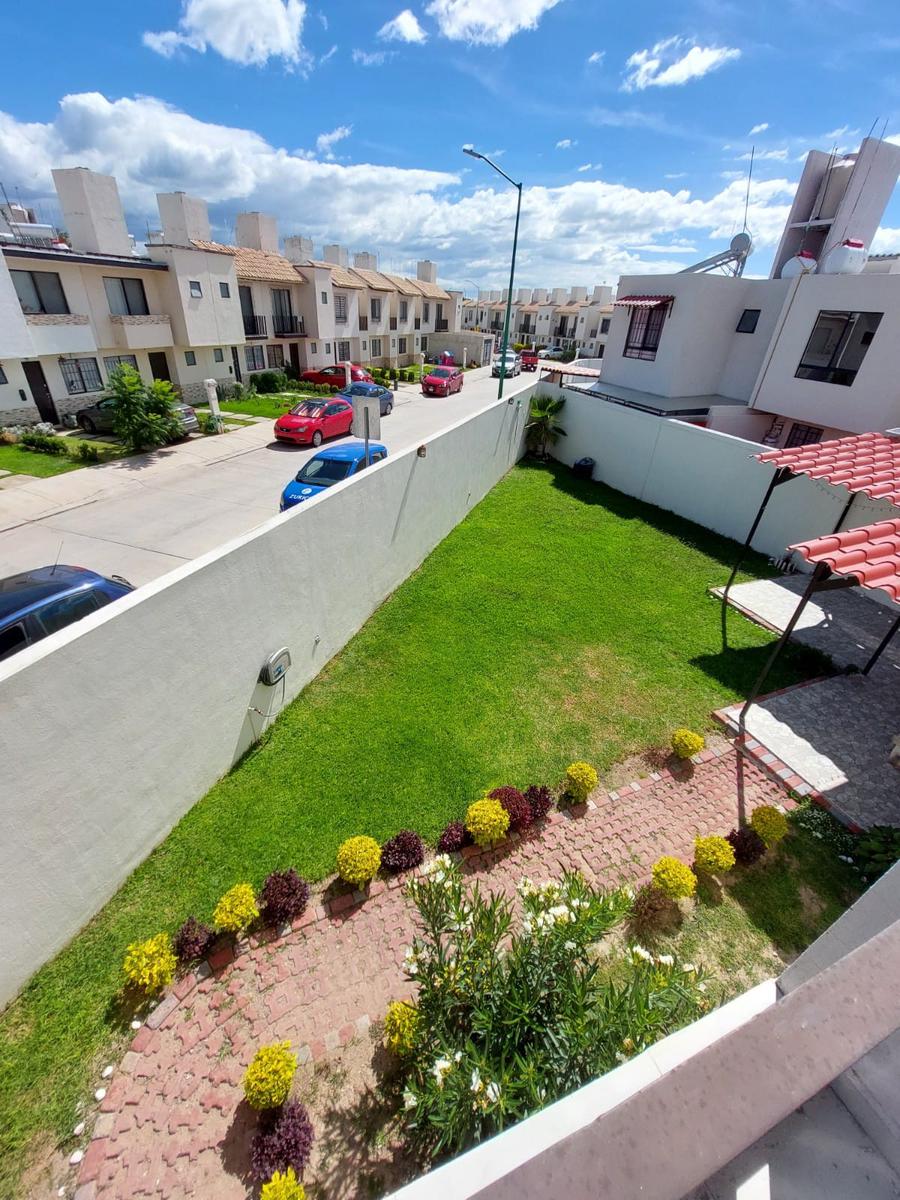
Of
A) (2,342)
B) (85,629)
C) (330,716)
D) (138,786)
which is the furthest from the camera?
(2,342)

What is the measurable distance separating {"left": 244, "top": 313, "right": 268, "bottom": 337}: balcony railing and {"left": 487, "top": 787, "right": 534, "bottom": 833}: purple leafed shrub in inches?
1161

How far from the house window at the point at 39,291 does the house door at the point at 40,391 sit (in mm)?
1905

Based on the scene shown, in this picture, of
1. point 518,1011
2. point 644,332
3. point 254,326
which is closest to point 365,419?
point 518,1011

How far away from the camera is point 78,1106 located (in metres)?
3.62

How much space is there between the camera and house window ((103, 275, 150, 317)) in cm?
2050

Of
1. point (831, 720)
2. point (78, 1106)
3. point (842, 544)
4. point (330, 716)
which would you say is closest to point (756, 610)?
point (831, 720)

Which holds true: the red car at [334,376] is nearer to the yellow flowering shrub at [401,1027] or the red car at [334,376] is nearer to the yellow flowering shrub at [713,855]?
the yellow flowering shrub at [713,855]

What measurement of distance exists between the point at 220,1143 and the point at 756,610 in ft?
34.7

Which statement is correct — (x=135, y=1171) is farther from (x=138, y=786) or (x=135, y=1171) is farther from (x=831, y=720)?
(x=831, y=720)

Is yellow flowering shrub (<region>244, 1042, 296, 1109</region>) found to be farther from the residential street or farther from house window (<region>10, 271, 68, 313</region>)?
house window (<region>10, 271, 68, 313</region>)

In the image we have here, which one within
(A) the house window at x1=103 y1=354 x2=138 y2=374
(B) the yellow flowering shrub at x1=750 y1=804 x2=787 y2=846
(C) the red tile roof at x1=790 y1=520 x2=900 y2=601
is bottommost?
(B) the yellow flowering shrub at x1=750 y1=804 x2=787 y2=846

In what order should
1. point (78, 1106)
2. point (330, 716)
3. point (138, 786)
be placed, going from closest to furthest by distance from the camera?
point (78, 1106) < point (138, 786) < point (330, 716)

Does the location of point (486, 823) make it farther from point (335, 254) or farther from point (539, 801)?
point (335, 254)

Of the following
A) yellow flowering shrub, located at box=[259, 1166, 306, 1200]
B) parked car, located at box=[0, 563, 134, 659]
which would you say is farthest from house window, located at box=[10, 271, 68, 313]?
yellow flowering shrub, located at box=[259, 1166, 306, 1200]
